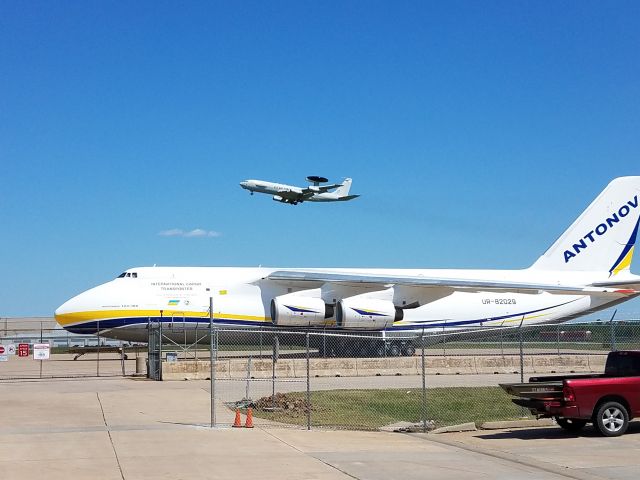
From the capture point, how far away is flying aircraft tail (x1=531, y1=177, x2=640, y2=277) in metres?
38.6

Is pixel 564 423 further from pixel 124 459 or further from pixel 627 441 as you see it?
pixel 124 459

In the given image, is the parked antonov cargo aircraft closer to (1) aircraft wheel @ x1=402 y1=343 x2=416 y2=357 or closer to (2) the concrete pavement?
(1) aircraft wheel @ x1=402 y1=343 x2=416 y2=357

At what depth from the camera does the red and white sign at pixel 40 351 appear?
2527cm

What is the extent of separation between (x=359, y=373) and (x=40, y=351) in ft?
33.1

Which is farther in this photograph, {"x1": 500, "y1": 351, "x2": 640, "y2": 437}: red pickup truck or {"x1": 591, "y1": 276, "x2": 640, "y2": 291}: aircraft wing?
{"x1": 591, "y1": 276, "x2": 640, "y2": 291}: aircraft wing

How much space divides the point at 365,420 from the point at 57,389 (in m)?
9.54

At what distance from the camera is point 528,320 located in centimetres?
3734

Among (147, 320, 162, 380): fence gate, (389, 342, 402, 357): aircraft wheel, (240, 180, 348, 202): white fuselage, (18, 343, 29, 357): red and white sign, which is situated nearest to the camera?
(147, 320, 162, 380): fence gate

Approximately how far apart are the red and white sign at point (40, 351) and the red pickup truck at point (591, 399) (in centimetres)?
1632

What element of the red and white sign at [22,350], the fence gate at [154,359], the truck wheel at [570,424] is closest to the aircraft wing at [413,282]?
the fence gate at [154,359]

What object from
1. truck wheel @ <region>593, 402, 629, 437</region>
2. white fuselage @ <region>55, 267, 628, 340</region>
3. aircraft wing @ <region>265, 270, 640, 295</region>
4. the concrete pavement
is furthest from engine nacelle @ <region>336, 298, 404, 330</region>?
truck wheel @ <region>593, 402, 629, 437</region>

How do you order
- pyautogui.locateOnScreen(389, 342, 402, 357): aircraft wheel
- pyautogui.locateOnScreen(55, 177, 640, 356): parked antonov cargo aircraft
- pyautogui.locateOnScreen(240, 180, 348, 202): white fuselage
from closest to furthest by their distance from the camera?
1. pyautogui.locateOnScreen(55, 177, 640, 356): parked antonov cargo aircraft
2. pyautogui.locateOnScreen(389, 342, 402, 357): aircraft wheel
3. pyautogui.locateOnScreen(240, 180, 348, 202): white fuselage

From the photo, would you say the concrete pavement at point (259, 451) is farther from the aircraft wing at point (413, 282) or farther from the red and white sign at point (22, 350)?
the aircraft wing at point (413, 282)

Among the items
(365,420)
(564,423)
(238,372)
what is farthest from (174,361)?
(564,423)
